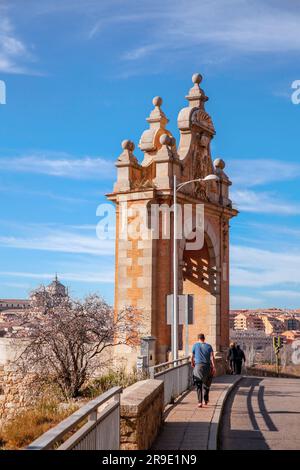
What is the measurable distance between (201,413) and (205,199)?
54.3 ft

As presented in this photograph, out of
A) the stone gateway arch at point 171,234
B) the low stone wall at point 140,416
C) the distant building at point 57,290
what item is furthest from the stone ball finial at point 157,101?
the low stone wall at point 140,416

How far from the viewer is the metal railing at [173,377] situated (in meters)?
14.4

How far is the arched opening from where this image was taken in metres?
30.7

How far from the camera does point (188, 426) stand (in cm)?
1198

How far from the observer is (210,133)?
3112 cm

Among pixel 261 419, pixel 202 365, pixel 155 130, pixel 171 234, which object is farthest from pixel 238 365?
pixel 261 419

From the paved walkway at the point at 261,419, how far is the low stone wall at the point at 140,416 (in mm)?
1252

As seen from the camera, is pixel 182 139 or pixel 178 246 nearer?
pixel 178 246

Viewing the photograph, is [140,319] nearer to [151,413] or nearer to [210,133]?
[210,133]

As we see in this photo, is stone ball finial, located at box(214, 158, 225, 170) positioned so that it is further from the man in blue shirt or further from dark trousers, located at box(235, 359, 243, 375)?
the man in blue shirt

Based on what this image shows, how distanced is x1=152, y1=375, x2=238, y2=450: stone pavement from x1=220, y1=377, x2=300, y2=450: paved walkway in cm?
29

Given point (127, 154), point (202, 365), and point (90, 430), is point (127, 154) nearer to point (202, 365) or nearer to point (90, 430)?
point (202, 365)

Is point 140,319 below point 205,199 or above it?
below

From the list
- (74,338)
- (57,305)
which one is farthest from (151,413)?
(57,305)
